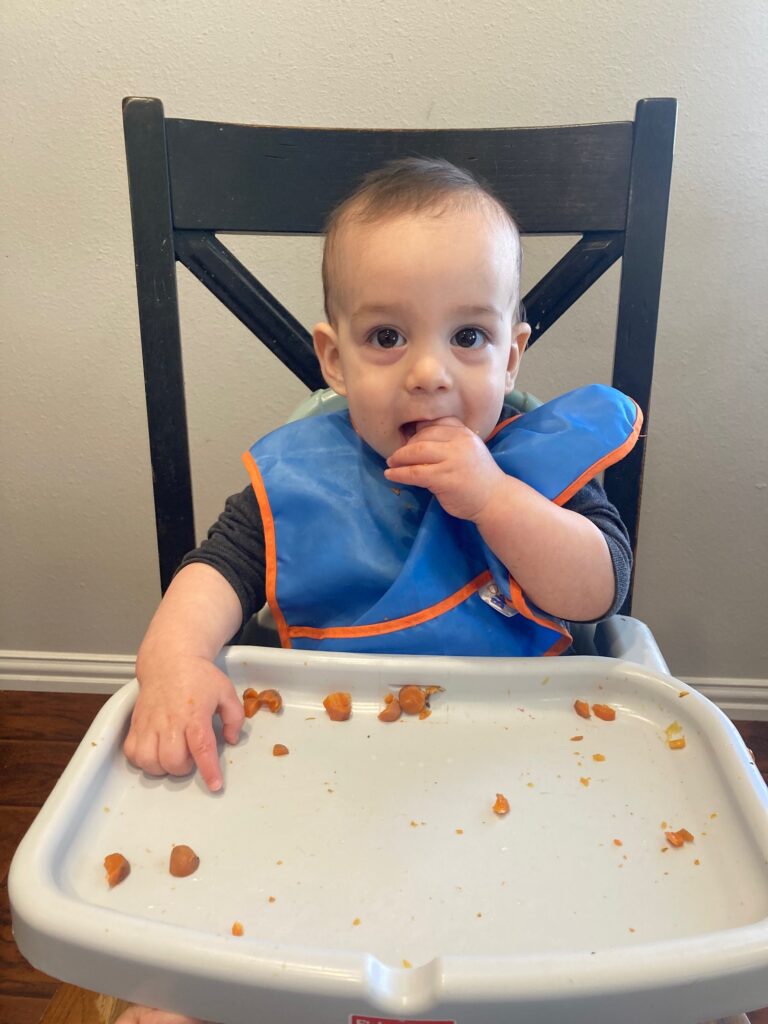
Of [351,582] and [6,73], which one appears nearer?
[351,582]

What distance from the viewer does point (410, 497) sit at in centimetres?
74

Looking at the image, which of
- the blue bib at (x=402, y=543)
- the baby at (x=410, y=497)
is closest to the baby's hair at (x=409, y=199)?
the baby at (x=410, y=497)

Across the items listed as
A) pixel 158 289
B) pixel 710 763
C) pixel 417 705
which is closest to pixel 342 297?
pixel 158 289

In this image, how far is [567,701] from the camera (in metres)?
0.63

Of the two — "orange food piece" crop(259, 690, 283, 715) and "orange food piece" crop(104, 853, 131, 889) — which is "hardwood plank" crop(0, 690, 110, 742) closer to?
"orange food piece" crop(259, 690, 283, 715)

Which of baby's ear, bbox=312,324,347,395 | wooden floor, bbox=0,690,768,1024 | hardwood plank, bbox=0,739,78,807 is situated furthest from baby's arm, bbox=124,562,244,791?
hardwood plank, bbox=0,739,78,807

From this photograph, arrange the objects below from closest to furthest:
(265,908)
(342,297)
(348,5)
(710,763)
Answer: (265,908)
(710,763)
(342,297)
(348,5)

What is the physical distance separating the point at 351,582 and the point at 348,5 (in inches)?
31.1

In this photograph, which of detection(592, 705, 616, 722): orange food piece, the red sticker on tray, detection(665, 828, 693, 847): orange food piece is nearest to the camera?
the red sticker on tray

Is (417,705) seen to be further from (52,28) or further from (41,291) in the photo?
(52,28)

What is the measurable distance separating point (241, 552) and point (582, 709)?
1.04ft

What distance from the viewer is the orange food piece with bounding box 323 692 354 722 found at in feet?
2.01

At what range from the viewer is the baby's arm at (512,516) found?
2.06 ft

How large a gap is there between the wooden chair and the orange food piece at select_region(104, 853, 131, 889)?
0.43m
